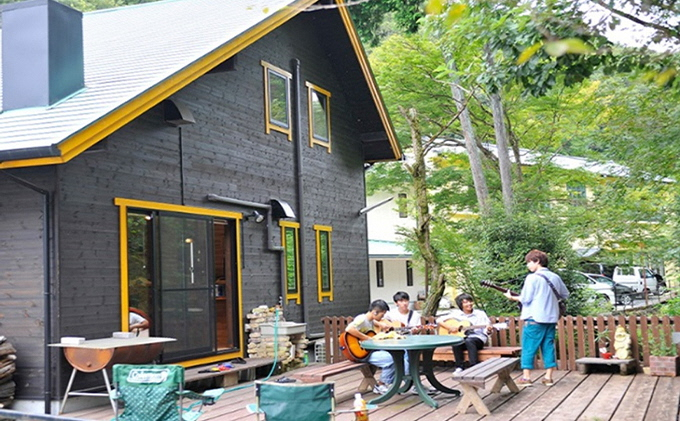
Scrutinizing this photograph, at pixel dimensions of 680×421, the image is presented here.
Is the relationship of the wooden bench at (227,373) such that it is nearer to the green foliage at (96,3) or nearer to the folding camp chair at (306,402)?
the folding camp chair at (306,402)

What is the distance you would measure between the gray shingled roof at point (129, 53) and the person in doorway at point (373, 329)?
138 inches

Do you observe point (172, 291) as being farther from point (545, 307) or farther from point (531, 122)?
point (531, 122)

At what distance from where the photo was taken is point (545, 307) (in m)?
9.23

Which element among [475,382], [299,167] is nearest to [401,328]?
[475,382]

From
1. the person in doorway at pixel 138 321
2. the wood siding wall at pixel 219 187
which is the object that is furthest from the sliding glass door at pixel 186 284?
the wood siding wall at pixel 219 187

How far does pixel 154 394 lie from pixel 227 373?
13.3ft

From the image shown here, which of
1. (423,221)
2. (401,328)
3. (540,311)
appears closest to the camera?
(540,311)

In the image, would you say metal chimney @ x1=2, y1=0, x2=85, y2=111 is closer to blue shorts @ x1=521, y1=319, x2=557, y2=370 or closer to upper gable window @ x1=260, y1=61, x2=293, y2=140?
upper gable window @ x1=260, y1=61, x2=293, y2=140

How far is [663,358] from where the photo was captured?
9969 mm

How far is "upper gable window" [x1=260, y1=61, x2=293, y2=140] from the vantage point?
1294 centimetres

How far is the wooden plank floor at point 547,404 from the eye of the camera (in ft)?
24.8

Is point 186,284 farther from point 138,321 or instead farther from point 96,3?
Answer: point 96,3

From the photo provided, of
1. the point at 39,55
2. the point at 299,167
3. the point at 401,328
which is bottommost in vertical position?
the point at 401,328

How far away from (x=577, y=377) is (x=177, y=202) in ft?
18.8
